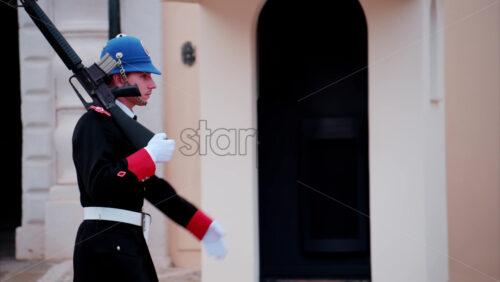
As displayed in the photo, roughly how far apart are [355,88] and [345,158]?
1.83 feet

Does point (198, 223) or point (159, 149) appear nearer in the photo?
point (159, 149)

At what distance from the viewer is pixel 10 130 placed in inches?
535

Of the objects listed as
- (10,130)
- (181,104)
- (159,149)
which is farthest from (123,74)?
(10,130)

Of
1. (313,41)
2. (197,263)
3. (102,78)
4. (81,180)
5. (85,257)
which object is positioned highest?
(313,41)

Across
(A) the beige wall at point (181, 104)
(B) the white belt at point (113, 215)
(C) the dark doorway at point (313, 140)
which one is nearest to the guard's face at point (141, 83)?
(B) the white belt at point (113, 215)

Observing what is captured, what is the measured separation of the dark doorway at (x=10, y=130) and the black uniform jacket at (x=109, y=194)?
6315 mm

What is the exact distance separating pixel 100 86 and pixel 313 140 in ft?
8.82

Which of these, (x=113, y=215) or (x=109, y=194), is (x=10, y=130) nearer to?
(x=113, y=215)

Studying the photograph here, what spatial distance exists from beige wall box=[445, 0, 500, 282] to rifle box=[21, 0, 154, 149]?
425 centimetres

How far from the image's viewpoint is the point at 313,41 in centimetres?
615

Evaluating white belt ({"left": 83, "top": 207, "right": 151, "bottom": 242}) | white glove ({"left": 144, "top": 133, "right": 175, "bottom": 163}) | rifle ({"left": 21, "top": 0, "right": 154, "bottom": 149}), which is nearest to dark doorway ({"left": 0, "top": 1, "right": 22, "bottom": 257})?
rifle ({"left": 21, "top": 0, "right": 154, "bottom": 149})

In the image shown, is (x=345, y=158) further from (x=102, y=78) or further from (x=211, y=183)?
(x=102, y=78)

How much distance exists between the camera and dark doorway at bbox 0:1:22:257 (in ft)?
35.6

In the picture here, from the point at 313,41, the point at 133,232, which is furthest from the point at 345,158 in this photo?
the point at 133,232
